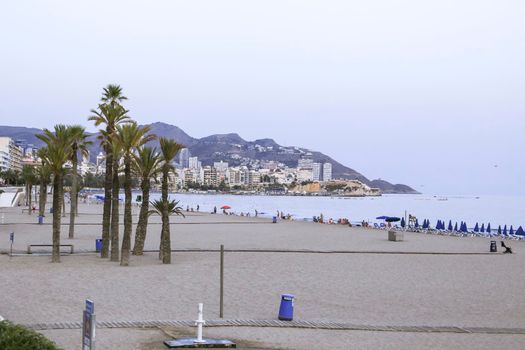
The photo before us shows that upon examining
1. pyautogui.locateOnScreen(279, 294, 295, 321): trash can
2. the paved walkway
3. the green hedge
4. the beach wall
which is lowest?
the paved walkway

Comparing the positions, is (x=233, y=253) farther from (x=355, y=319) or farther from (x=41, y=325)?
(x=41, y=325)

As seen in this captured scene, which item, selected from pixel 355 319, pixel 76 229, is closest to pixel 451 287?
pixel 355 319

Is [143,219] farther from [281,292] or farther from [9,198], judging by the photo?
[9,198]

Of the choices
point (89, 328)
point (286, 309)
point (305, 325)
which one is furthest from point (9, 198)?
point (89, 328)

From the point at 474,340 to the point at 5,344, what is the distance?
8.67 m

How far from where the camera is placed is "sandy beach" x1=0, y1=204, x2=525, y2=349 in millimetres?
11828

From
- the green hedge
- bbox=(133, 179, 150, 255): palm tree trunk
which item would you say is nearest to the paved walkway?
the green hedge

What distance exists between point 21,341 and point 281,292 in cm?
1171

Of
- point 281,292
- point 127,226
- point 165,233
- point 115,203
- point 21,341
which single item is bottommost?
point 281,292

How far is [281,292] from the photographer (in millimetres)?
17797

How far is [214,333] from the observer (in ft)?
38.9

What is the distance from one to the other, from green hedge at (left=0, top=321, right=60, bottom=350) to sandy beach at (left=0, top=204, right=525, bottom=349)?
3355mm

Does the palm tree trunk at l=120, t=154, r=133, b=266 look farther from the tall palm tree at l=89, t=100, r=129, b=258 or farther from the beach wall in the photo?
the beach wall

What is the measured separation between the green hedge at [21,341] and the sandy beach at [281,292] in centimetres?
336
